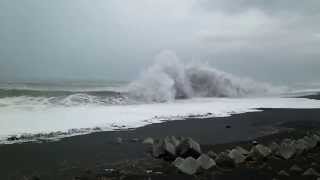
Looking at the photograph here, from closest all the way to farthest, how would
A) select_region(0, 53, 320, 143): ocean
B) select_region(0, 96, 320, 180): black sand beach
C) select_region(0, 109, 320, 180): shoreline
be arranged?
select_region(0, 96, 320, 180): black sand beach → select_region(0, 109, 320, 180): shoreline → select_region(0, 53, 320, 143): ocean

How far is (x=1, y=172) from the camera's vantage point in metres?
8.76

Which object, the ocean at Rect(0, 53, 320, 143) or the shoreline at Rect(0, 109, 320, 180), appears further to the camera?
the ocean at Rect(0, 53, 320, 143)

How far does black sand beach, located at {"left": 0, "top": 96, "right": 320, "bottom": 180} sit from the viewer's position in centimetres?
895

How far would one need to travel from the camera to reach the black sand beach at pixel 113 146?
29.3ft

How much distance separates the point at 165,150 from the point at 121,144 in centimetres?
282

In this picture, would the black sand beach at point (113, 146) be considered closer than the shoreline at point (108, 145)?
Yes

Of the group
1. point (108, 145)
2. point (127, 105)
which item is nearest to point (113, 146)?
point (108, 145)

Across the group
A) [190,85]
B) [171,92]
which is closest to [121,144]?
[171,92]

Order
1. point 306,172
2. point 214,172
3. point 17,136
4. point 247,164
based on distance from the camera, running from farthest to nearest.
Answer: point 17,136, point 247,164, point 214,172, point 306,172

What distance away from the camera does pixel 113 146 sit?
468 inches

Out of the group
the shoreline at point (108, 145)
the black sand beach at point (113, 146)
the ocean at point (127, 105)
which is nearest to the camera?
the black sand beach at point (113, 146)

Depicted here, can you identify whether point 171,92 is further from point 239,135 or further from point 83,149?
point 83,149

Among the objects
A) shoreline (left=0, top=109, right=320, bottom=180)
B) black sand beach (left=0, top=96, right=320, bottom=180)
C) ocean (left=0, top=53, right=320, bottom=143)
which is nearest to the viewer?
black sand beach (left=0, top=96, right=320, bottom=180)

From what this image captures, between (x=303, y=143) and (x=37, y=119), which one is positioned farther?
(x=37, y=119)
